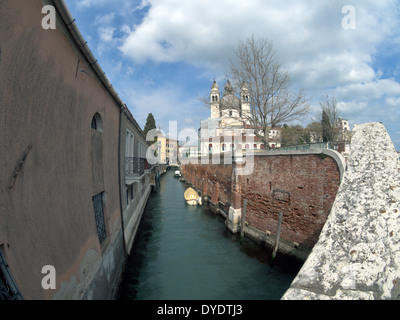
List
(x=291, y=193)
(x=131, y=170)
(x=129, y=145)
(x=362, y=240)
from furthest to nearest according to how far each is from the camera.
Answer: (x=129, y=145)
(x=131, y=170)
(x=291, y=193)
(x=362, y=240)

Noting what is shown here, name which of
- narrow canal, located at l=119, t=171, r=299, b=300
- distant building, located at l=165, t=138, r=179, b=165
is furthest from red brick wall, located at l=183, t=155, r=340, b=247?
distant building, located at l=165, t=138, r=179, b=165

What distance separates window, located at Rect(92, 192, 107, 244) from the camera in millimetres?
5621

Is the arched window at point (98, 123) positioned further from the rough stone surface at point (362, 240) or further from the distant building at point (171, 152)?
the distant building at point (171, 152)

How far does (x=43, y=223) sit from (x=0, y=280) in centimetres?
89

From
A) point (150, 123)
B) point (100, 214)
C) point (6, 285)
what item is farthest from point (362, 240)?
point (150, 123)

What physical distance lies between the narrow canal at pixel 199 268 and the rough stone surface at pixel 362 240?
6.10 m

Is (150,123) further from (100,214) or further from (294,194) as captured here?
(100,214)

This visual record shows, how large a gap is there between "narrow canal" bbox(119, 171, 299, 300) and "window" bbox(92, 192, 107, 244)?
2179 mm

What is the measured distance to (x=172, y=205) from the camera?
19.8m

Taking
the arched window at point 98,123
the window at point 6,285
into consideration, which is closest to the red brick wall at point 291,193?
the arched window at point 98,123

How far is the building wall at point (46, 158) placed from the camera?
2496 millimetres

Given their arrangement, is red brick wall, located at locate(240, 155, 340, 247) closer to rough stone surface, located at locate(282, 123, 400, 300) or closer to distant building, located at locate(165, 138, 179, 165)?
rough stone surface, located at locate(282, 123, 400, 300)

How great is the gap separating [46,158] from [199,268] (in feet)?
23.2

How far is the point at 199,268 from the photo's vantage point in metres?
8.53
